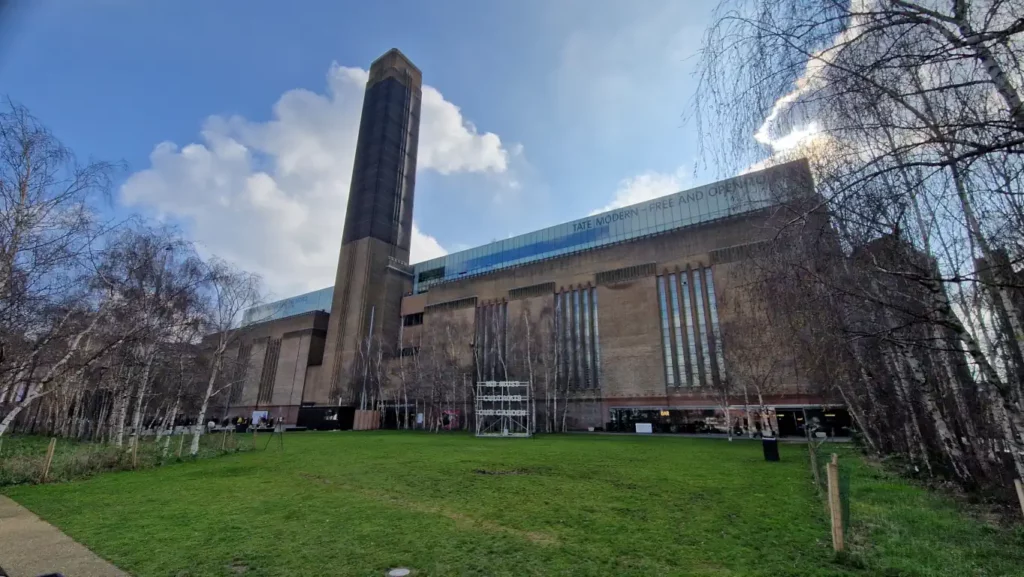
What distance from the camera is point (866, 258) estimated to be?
680cm

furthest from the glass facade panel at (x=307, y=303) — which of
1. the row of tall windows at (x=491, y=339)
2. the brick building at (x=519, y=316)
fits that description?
the row of tall windows at (x=491, y=339)

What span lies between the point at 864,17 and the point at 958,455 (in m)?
11.5

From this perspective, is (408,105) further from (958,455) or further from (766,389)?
(958,455)

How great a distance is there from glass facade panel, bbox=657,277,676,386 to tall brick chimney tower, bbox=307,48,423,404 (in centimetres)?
3936

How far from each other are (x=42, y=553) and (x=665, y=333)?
4673cm

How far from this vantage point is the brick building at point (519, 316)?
4475cm

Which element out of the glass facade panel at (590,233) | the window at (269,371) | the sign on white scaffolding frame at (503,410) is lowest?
the sign on white scaffolding frame at (503,410)

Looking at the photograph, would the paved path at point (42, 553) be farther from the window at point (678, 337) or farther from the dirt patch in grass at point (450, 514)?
the window at point (678, 337)

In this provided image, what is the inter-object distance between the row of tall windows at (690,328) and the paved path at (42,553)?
4315 cm

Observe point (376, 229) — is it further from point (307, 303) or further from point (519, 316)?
point (519, 316)

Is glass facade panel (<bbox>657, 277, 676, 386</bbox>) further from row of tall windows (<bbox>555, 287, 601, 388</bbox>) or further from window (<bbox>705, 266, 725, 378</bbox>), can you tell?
row of tall windows (<bbox>555, 287, 601, 388</bbox>)

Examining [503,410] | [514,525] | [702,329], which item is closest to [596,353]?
Result: [702,329]

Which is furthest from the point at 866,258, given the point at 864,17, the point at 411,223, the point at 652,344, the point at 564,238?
the point at 411,223

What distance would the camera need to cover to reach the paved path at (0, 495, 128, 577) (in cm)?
553
